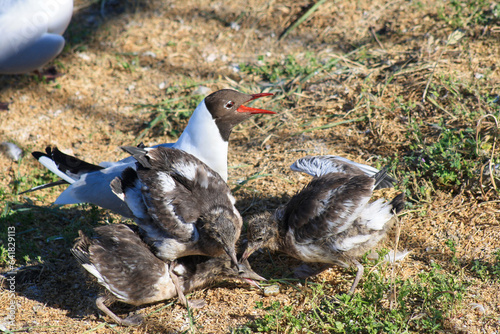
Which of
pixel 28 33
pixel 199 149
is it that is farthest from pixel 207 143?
pixel 28 33

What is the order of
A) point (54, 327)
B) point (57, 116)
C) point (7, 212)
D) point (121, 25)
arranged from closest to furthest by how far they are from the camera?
point (54, 327) < point (7, 212) < point (57, 116) < point (121, 25)

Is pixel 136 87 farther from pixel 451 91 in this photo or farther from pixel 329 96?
pixel 451 91

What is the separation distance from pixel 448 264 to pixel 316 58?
11.0ft

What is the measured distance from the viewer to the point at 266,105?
18.1 ft

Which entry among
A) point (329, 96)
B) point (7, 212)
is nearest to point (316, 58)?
point (329, 96)

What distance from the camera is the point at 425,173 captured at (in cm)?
425

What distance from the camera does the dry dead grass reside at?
3.60 metres

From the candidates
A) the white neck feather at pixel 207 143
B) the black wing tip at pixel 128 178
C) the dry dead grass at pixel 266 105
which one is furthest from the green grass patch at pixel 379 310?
the white neck feather at pixel 207 143

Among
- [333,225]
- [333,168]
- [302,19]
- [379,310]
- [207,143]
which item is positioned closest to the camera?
[379,310]

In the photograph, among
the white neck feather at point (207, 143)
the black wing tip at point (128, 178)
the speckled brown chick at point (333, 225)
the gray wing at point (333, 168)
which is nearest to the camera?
the speckled brown chick at point (333, 225)

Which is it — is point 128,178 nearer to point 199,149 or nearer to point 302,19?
point 199,149

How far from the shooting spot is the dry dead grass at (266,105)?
3.60 m

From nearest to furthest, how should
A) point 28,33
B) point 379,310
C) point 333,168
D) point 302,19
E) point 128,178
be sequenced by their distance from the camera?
point 379,310 → point 128,178 → point 333,168 → point 28,33 → point 302,19

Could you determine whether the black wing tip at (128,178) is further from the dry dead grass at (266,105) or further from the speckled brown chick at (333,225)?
the speckled brown chick at (333,225)
